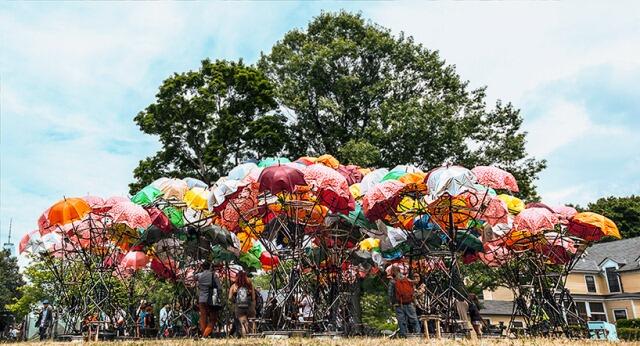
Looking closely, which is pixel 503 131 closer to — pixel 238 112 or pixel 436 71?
pixel 436 71

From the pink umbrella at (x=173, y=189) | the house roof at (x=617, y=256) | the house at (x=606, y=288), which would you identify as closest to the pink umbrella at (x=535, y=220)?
the pink umbrella at (x=173, y=189)

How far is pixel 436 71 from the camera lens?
28.7 meters

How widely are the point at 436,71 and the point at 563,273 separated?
15.5 meters

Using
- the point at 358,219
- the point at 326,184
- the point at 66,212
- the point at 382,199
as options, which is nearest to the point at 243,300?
the point at 326,184

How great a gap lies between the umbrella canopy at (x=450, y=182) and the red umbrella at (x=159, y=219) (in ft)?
25.8

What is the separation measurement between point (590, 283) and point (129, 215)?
146 feet

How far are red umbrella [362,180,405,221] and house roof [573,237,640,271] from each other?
123 feet

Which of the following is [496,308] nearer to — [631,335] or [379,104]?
[379,104]

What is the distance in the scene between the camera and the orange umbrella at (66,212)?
13375 mm

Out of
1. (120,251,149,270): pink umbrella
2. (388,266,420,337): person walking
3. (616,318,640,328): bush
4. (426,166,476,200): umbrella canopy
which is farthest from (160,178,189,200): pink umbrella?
(616,318,640,328): bush

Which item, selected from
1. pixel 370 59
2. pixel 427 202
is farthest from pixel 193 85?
pixel 427 202

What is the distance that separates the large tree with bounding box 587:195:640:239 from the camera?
57.2 meters

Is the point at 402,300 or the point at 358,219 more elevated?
the point at 358,219

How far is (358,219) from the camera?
1567 centimetres
